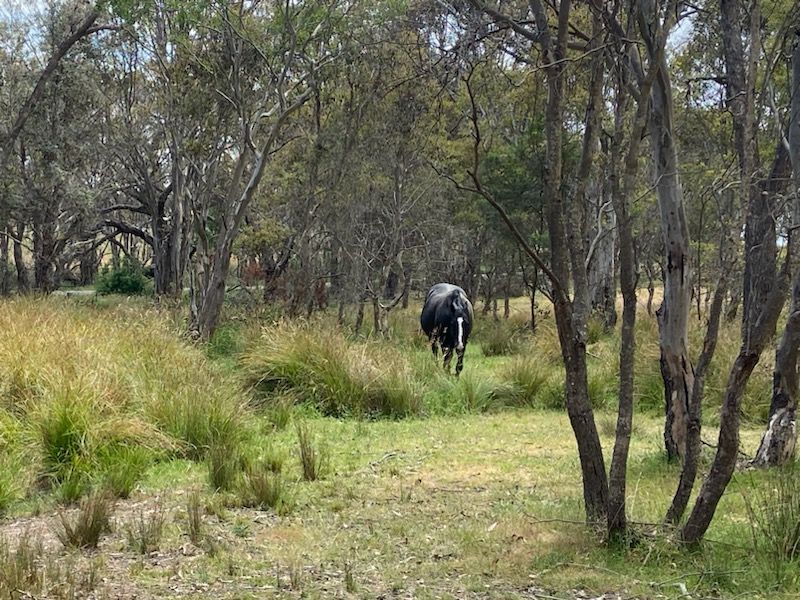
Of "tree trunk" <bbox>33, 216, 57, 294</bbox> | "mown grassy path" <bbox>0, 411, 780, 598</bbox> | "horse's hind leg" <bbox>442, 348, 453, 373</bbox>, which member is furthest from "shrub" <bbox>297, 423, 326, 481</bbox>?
"tree trunk" <bbox>33, 216, 57, 294</bbox>

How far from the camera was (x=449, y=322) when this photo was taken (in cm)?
1338

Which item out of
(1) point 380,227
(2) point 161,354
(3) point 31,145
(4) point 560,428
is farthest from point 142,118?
(4) point 560,428

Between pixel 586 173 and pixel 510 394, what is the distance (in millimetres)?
6695

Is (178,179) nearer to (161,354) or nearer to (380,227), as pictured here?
(380,227)

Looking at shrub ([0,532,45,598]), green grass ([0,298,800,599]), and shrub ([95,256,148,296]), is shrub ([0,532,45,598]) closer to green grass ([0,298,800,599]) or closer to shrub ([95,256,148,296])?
green grass ([0,298,800,599])

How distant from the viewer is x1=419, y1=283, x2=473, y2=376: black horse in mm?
12848

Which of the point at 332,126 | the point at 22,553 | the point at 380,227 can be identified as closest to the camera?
the point at 22,553

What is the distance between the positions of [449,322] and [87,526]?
8.85 metres

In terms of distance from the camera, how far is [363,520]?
222 inches

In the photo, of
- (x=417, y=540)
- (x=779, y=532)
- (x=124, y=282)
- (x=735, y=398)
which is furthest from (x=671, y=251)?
(x=124, y=282)

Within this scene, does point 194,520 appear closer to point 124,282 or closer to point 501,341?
point 501,341

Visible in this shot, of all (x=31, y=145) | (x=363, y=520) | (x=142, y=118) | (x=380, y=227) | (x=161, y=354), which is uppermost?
(x=142, y=118)

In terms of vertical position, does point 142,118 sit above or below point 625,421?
above

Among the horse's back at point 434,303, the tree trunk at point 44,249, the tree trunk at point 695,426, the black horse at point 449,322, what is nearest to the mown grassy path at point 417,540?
the tree trunk at point 695,426
